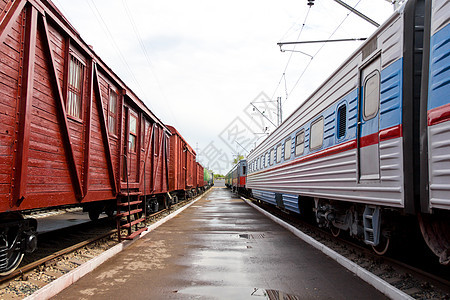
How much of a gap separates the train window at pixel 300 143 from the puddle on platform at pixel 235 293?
16.8 ft

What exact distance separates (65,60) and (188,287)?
12.1 ft

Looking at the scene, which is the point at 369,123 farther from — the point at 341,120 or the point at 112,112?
the point at 112,112

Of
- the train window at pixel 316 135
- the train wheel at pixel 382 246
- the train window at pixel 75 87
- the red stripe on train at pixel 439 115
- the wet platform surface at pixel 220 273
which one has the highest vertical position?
the train window at pixel 75 87

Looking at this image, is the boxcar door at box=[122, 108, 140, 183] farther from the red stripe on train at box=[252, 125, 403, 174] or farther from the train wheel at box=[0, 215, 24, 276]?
the red stripe on train at box=[252, 125, 403, 174]

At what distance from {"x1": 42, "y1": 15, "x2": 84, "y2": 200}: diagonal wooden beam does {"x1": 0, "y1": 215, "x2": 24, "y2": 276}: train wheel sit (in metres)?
1.02

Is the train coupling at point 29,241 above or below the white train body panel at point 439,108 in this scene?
below

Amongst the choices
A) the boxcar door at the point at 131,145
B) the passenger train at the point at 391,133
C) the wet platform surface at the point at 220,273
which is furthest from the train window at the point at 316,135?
the boxcar door at the point at 131,145

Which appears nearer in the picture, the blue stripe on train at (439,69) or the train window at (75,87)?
the blue stripe on train at (439,69)

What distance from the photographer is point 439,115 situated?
3.25 m

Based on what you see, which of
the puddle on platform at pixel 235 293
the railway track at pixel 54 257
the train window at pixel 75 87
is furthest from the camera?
the train window at pixel 75 87

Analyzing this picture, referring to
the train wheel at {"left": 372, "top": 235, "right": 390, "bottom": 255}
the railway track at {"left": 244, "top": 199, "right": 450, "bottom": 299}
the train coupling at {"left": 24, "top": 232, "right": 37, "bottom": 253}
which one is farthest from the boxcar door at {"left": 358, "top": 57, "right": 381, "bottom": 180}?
the train coupling at {"left": 24, "top": 232, "right": 37, "bottom": 253}

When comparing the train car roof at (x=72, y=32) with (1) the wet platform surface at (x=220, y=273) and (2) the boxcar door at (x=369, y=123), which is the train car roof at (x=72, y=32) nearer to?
(1) the wet platform surface at (x=220, y=273)

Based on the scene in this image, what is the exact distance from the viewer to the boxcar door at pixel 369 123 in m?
4.65

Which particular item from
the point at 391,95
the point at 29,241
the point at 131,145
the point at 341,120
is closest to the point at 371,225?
the point at 341,120
